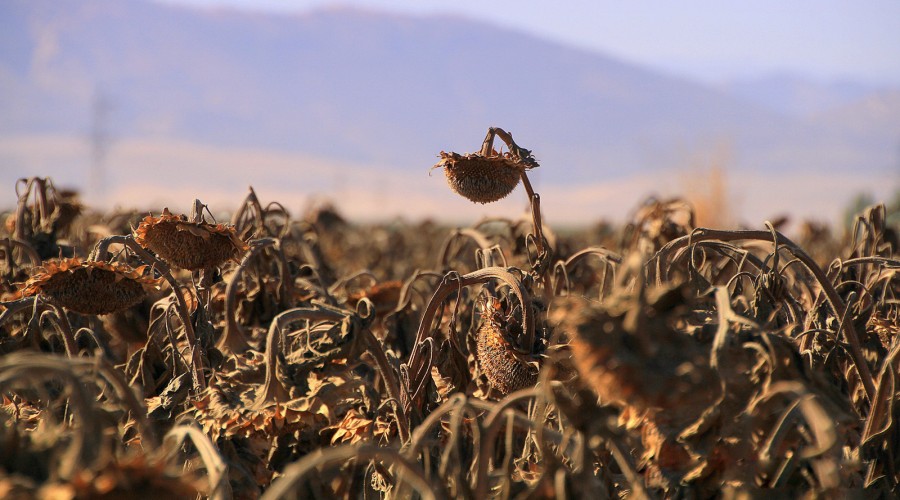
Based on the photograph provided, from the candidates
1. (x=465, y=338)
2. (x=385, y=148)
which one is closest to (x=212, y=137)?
(x=385, y=148)

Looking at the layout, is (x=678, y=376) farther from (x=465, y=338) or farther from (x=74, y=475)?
(x=465, y=338)

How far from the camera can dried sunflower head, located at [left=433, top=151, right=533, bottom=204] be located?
2.31 metres

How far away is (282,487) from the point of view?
112 centimetres

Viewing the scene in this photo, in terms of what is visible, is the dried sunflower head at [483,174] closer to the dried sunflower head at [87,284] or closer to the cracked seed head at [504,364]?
the cracked seed head at [504,364]

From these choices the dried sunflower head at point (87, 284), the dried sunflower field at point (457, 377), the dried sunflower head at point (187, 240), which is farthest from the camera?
the dried sunflower head at point (187, 240)

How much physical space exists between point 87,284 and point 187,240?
0.79ft

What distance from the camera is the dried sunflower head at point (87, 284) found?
205 centimetres

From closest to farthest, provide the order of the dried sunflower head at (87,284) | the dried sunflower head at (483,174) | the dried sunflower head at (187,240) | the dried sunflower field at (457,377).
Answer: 1. the dried sunflower field at (457,377)
2. the dried sunflower head at (87,284)
3. the dried sunflower head at (187,240)
4. the dried sunflower head at (483,174)

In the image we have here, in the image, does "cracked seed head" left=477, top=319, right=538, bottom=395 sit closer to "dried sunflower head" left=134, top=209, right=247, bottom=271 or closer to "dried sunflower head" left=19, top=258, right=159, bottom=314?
"dried sunflower head" left=134, top=209, right=247, bottom=271

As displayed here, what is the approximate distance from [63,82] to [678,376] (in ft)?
699

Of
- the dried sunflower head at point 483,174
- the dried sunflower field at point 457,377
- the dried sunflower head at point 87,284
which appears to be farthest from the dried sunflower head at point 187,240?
the dried sunflower head at point 483,174

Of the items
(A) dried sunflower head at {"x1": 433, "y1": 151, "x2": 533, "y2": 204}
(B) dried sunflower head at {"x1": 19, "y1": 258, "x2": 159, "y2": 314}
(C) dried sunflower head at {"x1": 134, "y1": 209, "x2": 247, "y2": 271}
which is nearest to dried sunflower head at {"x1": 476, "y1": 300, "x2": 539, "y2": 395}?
(A) dried sunflower head at {"x1": 433, "y1": 151, "x2": 533, "y2": 204}

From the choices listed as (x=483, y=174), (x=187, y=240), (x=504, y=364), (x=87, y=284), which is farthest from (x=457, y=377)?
(x=87, y=284)

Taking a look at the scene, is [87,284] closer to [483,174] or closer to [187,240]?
[187,240]
